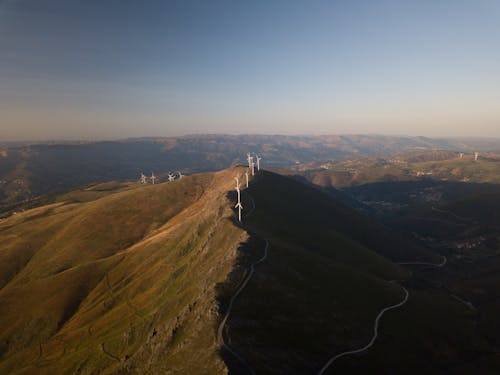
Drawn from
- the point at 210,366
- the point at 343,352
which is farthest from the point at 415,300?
the point at 210,366

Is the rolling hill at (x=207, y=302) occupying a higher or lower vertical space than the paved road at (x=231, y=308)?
lower

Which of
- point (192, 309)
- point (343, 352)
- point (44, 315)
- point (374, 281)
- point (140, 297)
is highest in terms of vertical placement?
point (192, 309)

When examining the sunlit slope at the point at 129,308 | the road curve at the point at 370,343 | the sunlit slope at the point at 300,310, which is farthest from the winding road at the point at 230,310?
the road curve at the point at 370,343

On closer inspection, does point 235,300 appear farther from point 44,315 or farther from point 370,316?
point 44,315

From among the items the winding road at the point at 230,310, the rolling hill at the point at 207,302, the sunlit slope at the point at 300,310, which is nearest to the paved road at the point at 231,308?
the winding road at the point at 230,310

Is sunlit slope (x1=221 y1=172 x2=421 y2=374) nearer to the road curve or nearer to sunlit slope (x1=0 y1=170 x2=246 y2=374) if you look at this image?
the road curve

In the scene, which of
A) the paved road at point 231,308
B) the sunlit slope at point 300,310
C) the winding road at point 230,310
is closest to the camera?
the winding road at point 230,310

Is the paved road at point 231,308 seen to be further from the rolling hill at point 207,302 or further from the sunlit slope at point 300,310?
the sunlit slope at point 300,310

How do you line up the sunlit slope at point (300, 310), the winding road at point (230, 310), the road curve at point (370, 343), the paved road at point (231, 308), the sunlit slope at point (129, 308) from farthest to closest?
the sunlit slope at point (129, 308) < the road curve at point (370, 343) < the sunlit slope at point (300, 310) < the paved road at point (231, 308) < the winding road at point (230, 310)

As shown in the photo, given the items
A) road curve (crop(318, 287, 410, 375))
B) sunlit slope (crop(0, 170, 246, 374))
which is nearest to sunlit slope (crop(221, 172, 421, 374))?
road curve (crop(318, 287, 410, 375))

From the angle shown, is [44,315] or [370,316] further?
[44,315]

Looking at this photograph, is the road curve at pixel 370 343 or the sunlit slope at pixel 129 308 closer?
the road curve at pixel 370 343
